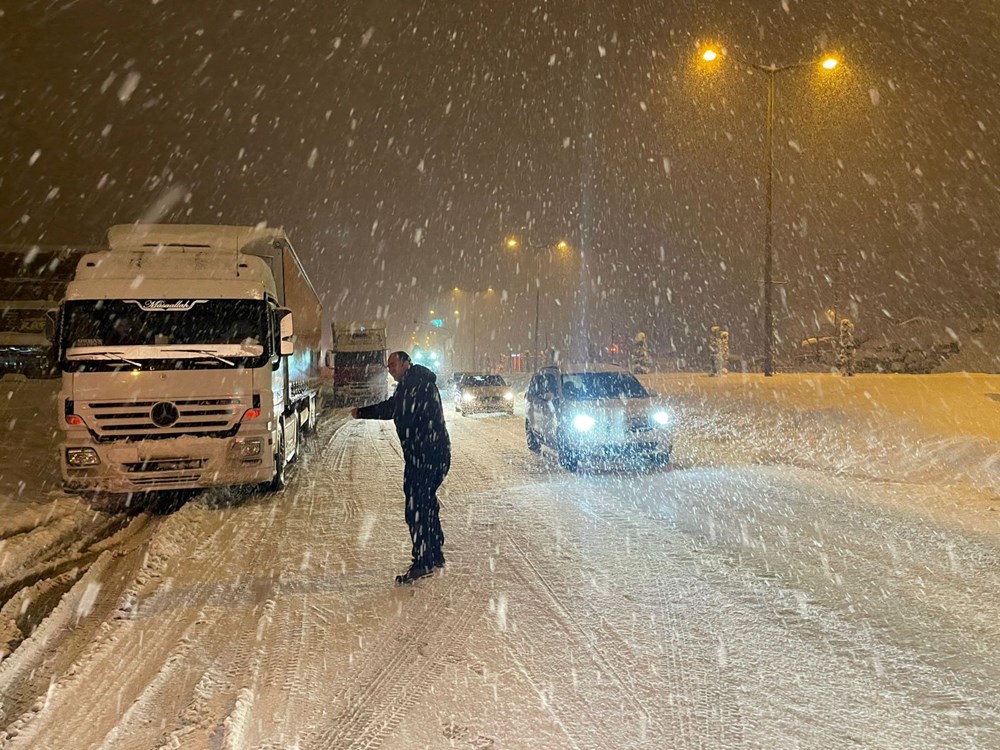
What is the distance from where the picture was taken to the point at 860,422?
13.9m

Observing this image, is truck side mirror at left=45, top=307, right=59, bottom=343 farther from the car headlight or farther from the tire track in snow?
the car headlight

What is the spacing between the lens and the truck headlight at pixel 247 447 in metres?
9.45

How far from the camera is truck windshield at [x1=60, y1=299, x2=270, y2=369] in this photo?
30.2 feet

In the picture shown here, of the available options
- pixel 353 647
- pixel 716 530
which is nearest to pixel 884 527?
pixel 716 530

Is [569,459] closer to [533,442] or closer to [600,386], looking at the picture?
[600,386]

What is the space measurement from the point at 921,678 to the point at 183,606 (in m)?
5.13

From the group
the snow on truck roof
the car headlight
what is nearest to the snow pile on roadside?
the car headlight

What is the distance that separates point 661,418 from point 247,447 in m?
6.61

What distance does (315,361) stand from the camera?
18000 mm

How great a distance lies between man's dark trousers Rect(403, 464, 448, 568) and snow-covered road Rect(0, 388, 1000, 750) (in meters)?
0.25

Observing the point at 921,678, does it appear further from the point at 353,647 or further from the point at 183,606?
the point at 183,606

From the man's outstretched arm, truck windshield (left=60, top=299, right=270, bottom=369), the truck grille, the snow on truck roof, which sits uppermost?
the snow on truck roof

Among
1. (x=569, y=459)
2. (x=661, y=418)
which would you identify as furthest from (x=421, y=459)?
(x=661, y=418)

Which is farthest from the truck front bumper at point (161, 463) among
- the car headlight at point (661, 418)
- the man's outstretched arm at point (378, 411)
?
the car headlight at point (661, 418)
